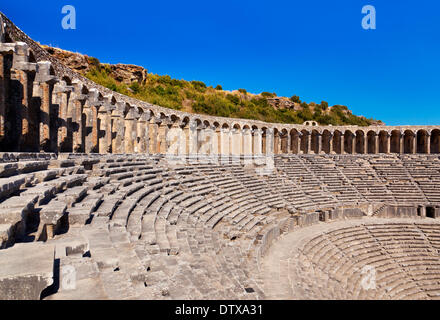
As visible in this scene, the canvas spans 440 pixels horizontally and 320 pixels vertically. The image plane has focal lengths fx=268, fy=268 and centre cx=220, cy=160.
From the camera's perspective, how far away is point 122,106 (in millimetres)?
15898

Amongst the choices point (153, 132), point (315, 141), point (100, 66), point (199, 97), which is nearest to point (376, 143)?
point (315, 141)

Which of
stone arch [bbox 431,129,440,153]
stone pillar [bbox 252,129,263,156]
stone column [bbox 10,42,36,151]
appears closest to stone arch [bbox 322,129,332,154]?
stone pillar [bbox 252,129,263,156]

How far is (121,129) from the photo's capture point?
15.8m

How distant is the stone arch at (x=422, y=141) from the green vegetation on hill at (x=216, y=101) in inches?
657

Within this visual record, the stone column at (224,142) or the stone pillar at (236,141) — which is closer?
the stone column at (224,142)

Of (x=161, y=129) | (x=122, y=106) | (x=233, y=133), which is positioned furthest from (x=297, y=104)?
(x=122, y=106)

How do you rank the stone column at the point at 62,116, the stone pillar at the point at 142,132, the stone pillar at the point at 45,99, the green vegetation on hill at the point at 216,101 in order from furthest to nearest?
the green vegetation on hill at the point at 216,101 → the stone pillar at the point at 142,132 → the stone column at the point at 62,116 → the stone pillar at the point at 45,99

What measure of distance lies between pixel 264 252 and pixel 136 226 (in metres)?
5.69

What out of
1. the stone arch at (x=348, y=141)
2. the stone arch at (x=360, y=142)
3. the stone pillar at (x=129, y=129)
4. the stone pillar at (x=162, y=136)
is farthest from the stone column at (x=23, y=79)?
the stone arch at (x=360, y=142)

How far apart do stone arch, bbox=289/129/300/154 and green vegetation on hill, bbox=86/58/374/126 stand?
1031 cm

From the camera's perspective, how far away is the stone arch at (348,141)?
98.2ft

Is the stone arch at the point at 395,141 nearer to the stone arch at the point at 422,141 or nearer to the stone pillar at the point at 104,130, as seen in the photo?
the stone arch at the point at 422,141

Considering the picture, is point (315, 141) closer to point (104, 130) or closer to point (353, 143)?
point (353, 143)

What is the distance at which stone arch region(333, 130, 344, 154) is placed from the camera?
29625 mm
